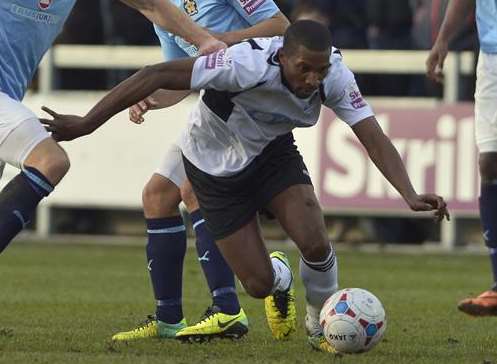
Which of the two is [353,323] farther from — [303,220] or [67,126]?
[67,126]

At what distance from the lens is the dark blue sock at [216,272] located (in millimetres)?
8898

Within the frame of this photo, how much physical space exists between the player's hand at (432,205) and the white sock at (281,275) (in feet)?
4.00

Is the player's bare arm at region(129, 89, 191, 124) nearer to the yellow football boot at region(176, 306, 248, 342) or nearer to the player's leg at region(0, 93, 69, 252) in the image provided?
the player's leg at region(0, 93, 69, 252)

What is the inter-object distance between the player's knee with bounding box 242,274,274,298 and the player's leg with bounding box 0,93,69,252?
120 centimetres

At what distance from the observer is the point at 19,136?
7793 millimetres

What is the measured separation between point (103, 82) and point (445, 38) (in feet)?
31.4

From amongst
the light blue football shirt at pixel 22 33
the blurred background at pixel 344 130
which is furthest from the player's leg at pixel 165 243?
the blurred background at pixel 344 130

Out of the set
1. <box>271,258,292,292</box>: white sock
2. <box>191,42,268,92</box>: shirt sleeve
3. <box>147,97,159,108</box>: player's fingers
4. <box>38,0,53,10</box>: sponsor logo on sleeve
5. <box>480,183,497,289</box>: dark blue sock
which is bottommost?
<box>271,258,292,292</box>: white sock

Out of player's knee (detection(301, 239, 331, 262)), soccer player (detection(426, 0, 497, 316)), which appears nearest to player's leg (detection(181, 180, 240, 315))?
player's knee (detection(301, 239, 331, 262))

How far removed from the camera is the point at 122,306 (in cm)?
1090

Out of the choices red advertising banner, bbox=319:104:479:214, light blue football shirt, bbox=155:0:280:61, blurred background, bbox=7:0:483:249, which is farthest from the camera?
blurred background, bbox=7:0:483:249

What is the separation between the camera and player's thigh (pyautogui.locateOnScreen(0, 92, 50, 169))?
306 inches

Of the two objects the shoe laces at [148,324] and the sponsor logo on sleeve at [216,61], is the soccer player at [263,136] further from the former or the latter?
the shoe laces at [148,324]

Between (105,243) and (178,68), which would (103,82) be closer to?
(105,243)
